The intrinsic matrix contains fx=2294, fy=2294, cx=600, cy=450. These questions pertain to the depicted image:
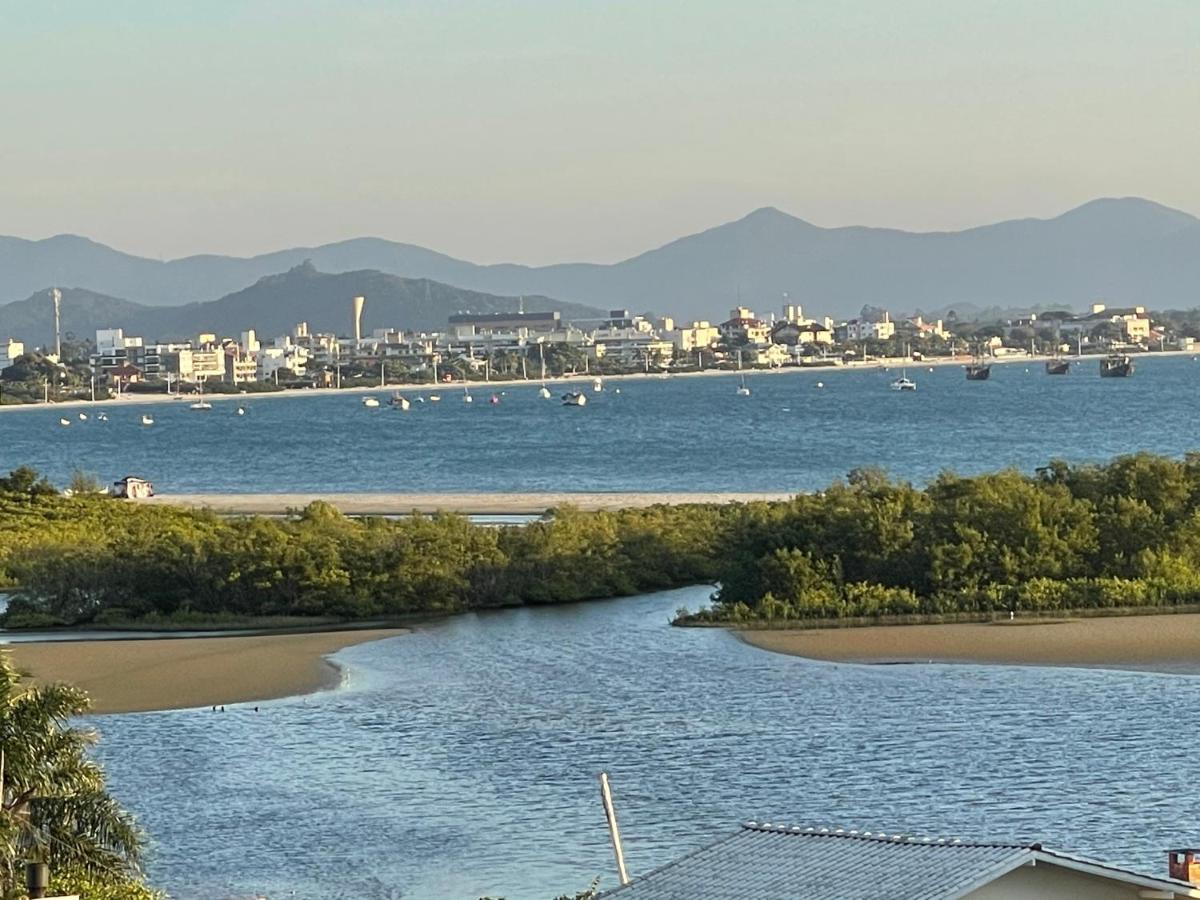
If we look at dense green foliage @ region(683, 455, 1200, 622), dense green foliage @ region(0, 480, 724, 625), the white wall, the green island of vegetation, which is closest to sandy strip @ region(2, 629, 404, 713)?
dense green foliage @ region(0, 480, 724, 625)

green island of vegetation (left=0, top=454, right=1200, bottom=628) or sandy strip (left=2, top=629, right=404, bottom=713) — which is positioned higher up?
green island of vegetation (left=0, top=454, right=1200, bottom=628)

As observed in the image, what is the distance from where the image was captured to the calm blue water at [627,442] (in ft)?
317

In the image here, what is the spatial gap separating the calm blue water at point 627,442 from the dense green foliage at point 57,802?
65.7m

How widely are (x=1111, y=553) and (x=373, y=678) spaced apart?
15.7 metres

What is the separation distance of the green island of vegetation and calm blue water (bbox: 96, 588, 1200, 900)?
501 cm

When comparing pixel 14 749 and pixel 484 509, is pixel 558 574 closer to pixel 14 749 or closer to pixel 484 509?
pixel 484 509

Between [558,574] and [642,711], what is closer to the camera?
[642,711]

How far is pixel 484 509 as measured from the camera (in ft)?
239

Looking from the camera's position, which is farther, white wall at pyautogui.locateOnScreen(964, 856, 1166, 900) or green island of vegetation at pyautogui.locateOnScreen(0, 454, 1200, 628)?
green island of vegetation at pyautogui.locateOnScreen(0, 454, 1200, 628)

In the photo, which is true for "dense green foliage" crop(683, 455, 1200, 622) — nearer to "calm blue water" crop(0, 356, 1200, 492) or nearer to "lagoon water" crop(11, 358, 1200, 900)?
"lagoon water" crop(11, 358, 1200, 900)

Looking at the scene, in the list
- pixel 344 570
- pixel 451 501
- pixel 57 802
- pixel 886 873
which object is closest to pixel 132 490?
pixel 451 501

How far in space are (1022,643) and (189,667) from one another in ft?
45.8

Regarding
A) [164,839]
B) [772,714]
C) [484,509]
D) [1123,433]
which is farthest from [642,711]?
[1123,433]

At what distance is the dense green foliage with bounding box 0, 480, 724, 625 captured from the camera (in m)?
45.8
